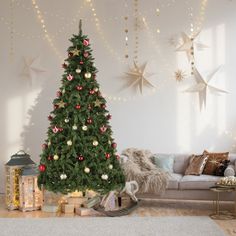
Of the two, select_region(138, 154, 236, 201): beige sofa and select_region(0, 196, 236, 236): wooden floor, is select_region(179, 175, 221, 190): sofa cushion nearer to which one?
select_region(138, 154, 236, 201): beige sofa

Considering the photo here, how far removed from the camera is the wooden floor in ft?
22.0

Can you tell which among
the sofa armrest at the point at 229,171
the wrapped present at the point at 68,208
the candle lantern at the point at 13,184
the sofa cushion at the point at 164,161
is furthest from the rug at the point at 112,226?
the sofa cushion at the point at 164,161

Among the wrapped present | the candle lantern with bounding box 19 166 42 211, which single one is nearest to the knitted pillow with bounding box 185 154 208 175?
the wrapped present

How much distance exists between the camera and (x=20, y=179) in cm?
704

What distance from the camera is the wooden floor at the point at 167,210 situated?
264 inches

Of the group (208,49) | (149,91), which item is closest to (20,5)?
(149,91)

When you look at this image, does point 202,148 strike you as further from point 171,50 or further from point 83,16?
point 83,16

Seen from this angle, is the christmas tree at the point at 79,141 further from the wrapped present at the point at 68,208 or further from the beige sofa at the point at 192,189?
the beige sofa at the point at 192,189

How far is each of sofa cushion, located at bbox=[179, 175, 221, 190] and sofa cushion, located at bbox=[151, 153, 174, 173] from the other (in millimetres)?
563

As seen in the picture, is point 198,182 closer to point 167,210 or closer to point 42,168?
point 167,210

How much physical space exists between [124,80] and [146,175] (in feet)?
5.96

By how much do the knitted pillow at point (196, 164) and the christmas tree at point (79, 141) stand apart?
1.05 meters

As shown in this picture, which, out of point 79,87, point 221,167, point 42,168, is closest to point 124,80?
point 79,87

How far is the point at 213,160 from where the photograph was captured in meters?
7.30
